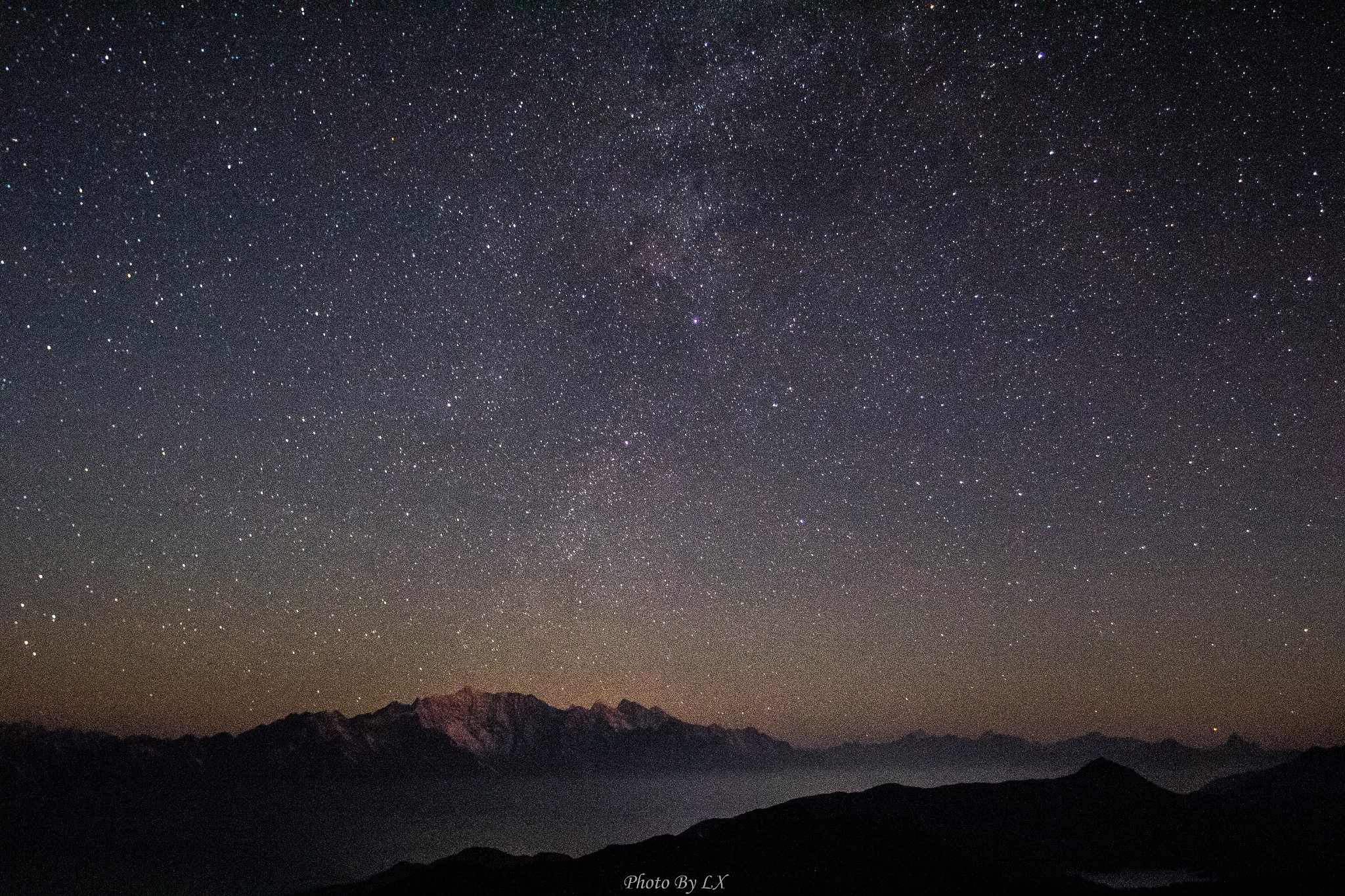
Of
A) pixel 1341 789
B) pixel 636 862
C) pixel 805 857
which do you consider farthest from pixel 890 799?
pixel 1341 789

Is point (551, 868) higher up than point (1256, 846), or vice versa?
point (551, 868)

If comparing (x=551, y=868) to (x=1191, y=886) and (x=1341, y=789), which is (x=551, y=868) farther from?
(x=1341, y=789)

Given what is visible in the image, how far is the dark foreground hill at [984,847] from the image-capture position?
53188 millimetres

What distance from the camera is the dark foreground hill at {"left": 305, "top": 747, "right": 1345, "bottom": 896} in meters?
53.2

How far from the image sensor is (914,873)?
56.6 meters

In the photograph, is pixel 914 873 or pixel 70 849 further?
pixel 70 849

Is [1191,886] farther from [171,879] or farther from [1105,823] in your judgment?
[171,879]

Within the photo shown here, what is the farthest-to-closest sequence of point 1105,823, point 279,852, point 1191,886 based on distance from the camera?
point 279,852
point 1105,823
point 1191,886

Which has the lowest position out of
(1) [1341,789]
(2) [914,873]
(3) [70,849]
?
(3) [70,849]

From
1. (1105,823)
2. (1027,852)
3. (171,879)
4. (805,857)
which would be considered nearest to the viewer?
(805,857)

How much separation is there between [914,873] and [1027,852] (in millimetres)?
50543

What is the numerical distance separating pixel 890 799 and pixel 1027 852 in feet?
69.0

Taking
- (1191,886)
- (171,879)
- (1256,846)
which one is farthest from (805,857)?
(171,879)

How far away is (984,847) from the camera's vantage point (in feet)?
309
